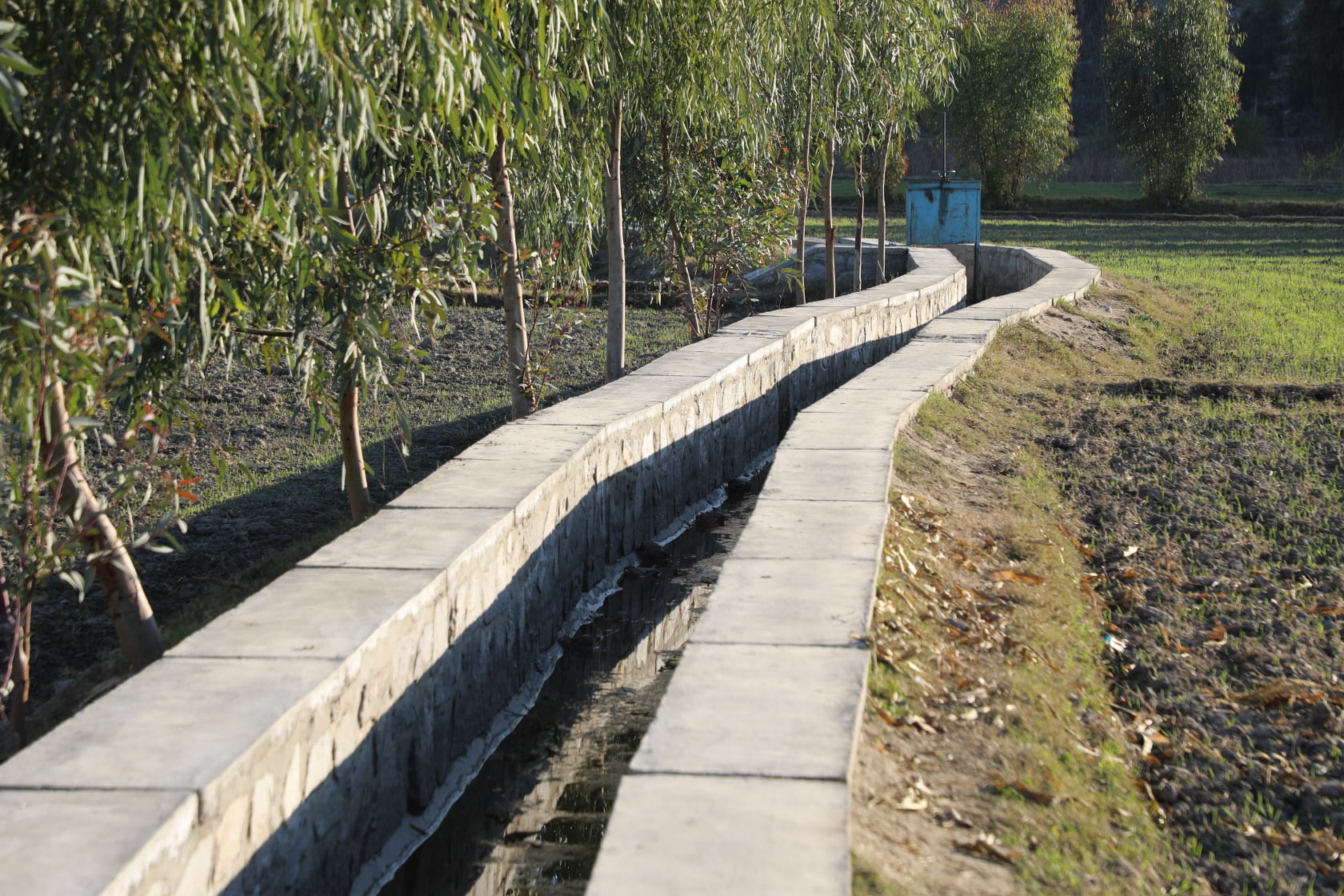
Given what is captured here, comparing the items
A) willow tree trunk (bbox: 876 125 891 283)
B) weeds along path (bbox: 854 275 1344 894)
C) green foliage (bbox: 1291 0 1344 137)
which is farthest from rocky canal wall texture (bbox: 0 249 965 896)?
green foliage (bbox: 1291 0 1344 137)

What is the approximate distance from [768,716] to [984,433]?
5.09 m

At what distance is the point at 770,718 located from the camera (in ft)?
11.6

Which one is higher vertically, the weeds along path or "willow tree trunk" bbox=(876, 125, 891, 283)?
"willow tree trunk" bbox=(876, 125, 891, 283)

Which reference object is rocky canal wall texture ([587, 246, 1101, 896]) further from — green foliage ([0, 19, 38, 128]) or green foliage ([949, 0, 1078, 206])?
green foliage ([949, 0, 1078, 206])

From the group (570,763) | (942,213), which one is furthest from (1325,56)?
(570,763)

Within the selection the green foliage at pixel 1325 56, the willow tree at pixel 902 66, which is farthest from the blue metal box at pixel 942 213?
the green foliage at pixel 1325 56

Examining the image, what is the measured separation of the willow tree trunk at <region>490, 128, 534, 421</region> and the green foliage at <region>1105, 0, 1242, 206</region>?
32.9 m

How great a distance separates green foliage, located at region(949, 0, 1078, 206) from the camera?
122ft

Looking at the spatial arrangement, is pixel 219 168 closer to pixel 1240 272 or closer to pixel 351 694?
pixel 351 694

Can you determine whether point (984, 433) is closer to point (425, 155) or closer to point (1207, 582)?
point (1207, 582)

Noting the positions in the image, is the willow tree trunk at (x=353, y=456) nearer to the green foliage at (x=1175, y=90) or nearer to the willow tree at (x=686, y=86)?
the willow tree at (x=686, y=86)

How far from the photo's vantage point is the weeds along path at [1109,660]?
3555mm

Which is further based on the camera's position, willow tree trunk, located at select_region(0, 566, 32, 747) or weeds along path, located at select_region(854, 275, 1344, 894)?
willow tree trunk, located at select_region(0, 566, 32, 747)

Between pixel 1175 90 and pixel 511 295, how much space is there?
111 feet
